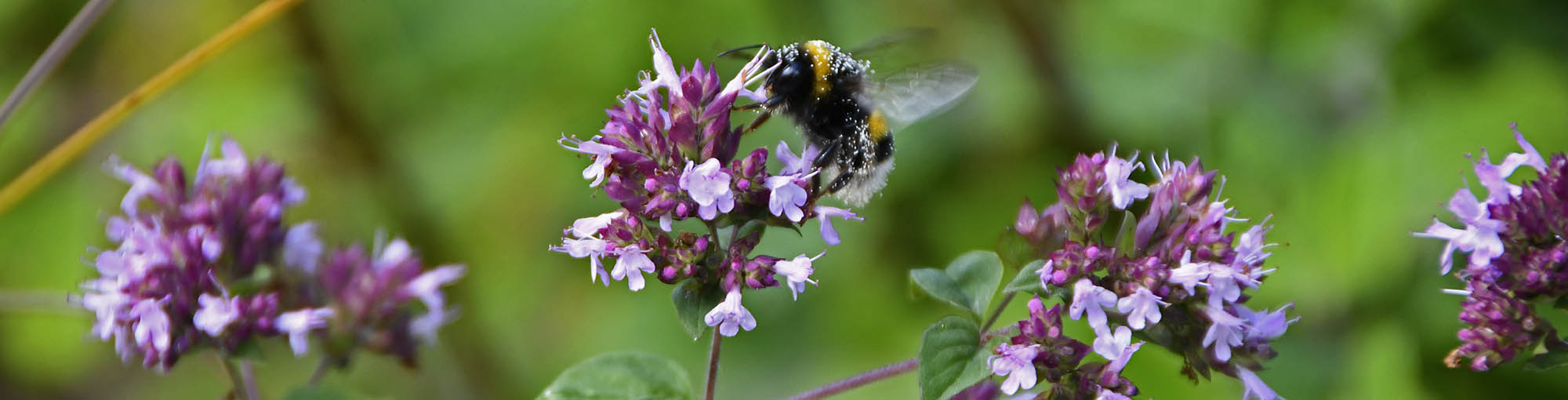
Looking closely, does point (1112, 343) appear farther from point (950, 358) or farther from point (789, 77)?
point (789, 77)

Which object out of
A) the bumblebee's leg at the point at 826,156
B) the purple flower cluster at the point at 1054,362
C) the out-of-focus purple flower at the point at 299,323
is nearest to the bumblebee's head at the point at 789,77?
the bumblebee's leg at the point at 826,156

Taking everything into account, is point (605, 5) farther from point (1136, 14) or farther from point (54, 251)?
point (54, 251)

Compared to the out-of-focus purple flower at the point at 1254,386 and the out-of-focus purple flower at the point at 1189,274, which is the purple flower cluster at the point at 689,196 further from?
the out-of-focus purple flower at the point at 1254,386

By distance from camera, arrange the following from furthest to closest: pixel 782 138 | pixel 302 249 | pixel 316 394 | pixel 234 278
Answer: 1. pixel 782 138
2. pixel 302 249
3. pixel 234 278
4. pixel 316 394

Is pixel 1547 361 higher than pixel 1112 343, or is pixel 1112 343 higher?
pixel 1112 343

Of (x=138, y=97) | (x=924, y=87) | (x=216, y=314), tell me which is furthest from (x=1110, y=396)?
(x=138, y=97)
